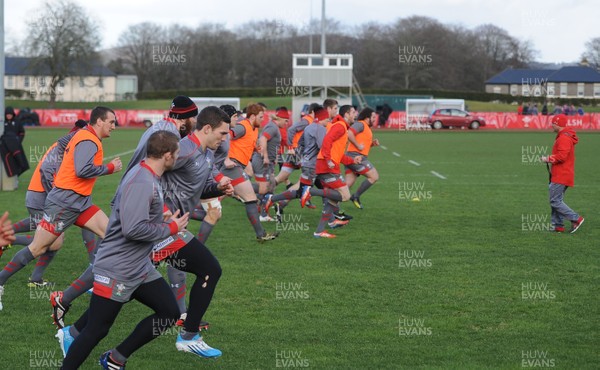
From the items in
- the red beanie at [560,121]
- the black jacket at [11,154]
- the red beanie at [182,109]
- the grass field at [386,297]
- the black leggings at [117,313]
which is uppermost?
the red beanie at [182,109]

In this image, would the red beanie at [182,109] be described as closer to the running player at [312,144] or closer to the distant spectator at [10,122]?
the running player at [312,144]

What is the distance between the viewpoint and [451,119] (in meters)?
62.0

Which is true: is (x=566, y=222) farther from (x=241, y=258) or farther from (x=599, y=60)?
(x=599, y=60)

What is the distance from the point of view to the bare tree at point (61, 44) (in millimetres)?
80750

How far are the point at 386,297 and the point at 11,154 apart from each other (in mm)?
13101

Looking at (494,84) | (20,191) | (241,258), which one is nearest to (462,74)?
(494,84)

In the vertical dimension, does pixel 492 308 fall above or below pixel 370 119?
below

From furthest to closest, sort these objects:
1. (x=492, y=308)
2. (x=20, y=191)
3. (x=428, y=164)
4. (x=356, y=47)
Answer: (x=356, y=47) → (x=428, y=164) → (x=20, y=191) → (x=492, y=308)

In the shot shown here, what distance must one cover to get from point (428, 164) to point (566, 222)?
1397 centimetres

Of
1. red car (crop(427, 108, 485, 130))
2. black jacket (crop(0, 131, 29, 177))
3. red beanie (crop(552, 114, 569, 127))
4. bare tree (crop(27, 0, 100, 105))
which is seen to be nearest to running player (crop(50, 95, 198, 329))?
red beanie (crop(552, 114, 569, 127))

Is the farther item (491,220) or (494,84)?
(494,84)

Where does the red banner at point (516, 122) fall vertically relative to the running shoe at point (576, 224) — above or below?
above

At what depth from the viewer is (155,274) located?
19.9 ft

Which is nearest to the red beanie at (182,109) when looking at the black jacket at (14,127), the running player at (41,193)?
the running player at (41,193)
